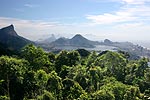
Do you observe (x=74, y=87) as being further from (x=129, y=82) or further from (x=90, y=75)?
(x=129, y=82)

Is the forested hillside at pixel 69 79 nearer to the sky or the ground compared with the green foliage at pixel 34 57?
nearer to the ground

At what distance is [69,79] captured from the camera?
3659 cm

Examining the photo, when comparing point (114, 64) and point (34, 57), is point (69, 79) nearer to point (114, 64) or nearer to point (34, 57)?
point (34, 57)

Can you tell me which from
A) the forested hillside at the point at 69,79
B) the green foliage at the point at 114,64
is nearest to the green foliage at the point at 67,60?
the forested hillside at the point at 69,79

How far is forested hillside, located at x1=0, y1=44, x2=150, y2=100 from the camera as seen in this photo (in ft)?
105

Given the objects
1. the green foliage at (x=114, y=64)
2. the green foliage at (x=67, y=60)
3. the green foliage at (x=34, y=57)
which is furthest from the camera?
the green foliage at (x=67, y=60)

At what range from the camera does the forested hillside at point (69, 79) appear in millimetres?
31922

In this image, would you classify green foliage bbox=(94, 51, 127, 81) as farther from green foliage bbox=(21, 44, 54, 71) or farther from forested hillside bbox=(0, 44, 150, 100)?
green foliage bbox=(21, 44, 54, 71)

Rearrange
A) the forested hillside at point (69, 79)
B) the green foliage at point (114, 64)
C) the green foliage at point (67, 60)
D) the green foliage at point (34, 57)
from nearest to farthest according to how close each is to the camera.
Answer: the forested hillside at point (69, 79) → the green foliage at point (34, 57) → the green foliage at point (114, 64) → the green foliage at point (67, 60)

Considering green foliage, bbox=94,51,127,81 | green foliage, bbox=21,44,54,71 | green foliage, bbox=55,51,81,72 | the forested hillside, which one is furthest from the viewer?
green foliage, bbox=55,51,81,72

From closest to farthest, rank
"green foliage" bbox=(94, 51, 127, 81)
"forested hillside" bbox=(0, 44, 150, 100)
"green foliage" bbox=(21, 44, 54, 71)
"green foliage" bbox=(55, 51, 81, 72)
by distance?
"forested hillside" bbox=(0, 44, 150, 100)
"green foliage" bbox=(21, 44, 54, 71)
"green foliage" bbox=(94, 51, 127, 81)
"green foliage" bbox=(55, 51, 81, 72)

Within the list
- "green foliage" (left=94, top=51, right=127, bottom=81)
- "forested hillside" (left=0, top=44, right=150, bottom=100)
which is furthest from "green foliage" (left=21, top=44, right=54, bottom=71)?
"green foliage" (left=94, top=51, right=127, bottom=81)

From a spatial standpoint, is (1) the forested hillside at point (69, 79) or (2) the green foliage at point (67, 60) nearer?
(1) the forested hillside at point (69, 79)

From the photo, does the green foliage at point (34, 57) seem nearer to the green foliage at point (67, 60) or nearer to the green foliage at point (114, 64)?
the green foliage at point (67, 60)
